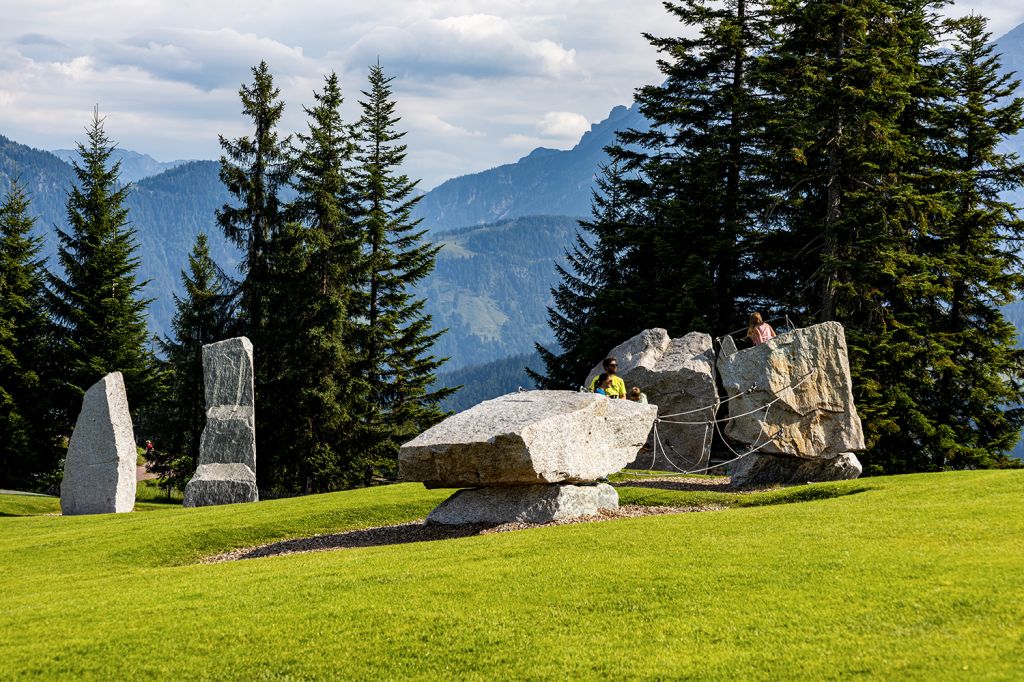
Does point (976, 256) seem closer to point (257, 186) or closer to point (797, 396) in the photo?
point (797, 396)

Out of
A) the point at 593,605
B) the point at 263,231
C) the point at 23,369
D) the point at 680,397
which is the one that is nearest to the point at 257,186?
the point at 263,231

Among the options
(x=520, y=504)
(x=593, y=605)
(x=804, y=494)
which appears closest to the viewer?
(x=593, y=605)

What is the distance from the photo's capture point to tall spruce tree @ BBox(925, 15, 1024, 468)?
3120 centimetres

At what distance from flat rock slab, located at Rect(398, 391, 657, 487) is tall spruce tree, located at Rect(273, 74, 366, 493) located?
20833 mm

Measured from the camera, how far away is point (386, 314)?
39.3 m

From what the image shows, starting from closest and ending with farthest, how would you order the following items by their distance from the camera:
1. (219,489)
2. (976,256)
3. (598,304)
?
(219,489) < (976,256) < (598,304)

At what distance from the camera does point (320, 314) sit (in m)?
36.1

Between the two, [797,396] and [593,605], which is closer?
[593,605]

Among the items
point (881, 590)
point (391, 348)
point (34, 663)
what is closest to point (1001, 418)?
point (391, 348)

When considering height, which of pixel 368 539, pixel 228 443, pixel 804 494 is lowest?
pixel 368 539

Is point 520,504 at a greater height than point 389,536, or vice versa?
point 520,504

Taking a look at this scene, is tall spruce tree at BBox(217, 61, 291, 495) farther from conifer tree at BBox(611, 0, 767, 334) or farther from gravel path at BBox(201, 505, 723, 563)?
gravel path at BBox(201, 505, 723, 563)

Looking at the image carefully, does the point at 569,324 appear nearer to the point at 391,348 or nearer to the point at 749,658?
the point at 391,348

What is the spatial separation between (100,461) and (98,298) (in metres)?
16.9
